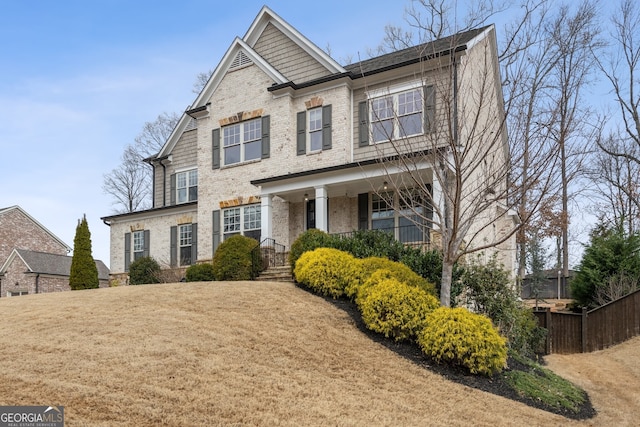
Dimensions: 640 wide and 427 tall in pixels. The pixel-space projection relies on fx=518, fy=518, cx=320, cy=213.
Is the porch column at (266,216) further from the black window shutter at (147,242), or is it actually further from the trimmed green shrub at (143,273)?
the black window shutter at (147,242)

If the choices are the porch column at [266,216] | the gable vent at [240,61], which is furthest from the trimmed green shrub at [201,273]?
the gable vent at [240,61]

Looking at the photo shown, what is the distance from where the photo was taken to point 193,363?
671 centimetres

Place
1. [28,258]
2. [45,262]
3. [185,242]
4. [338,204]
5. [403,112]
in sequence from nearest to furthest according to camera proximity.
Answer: [403,112], [338,204], [185,242], [28,258], [45,262]

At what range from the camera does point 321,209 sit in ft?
51.1

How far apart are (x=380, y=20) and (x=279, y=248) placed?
784cm

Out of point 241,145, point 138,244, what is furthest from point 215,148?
point 138,244

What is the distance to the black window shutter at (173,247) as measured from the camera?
20747mm

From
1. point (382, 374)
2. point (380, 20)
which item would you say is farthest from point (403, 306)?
point (380, 20)

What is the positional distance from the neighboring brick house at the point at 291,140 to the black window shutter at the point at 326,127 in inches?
1.4

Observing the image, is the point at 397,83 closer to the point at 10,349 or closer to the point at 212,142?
the point at 212,142

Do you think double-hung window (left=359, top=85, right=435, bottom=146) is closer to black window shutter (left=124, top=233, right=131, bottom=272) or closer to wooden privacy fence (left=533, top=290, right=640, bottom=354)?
wooden privacy fence (left=533, top=290, right=640, bottom=354)

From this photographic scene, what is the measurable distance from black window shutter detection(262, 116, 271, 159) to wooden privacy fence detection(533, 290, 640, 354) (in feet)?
35.0

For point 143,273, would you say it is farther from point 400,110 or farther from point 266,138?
point 400,110

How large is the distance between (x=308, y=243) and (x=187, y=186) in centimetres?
1070
